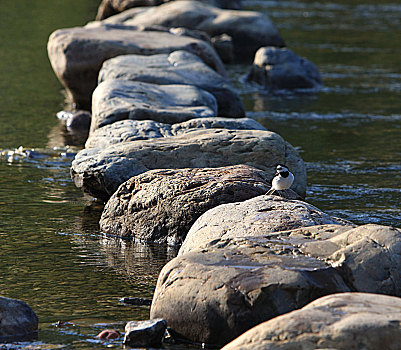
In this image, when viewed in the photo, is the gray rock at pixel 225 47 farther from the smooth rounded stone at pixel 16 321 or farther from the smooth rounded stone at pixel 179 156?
the smooth rounded stone at pixel 16 321

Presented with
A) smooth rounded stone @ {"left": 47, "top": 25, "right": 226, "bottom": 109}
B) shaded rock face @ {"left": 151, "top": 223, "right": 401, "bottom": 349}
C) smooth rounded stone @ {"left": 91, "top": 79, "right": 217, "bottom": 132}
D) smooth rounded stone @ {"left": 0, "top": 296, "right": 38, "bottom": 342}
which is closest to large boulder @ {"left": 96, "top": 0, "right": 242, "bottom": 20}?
smooth rounded stone @ {"left": 47, "top": 25, "right": 226, "bottom": 109}

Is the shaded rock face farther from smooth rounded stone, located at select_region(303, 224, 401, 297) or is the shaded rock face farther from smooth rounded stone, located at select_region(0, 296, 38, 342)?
smooth rounded stone, located at select_region(0, 296, 38, 342)

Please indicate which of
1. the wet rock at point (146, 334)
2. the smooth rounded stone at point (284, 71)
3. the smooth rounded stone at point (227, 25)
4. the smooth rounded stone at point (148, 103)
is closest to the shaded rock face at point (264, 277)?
the wet rock at point (146, 334)

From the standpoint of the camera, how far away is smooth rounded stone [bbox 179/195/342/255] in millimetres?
6730

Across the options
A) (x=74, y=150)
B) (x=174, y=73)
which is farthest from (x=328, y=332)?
(x=174, y=73)

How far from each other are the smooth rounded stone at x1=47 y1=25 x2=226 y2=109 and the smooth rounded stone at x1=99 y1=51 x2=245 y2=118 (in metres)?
0.84

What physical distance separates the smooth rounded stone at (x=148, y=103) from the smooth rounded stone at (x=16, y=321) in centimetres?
526

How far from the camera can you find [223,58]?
2108 centimetres

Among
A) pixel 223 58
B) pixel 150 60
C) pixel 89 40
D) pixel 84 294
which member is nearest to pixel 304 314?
pixel 84 294

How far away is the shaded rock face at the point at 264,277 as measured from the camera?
17.9ft

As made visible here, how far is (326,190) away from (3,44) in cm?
1384

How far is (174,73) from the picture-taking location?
13.1m

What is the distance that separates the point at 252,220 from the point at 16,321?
2199 millimetres

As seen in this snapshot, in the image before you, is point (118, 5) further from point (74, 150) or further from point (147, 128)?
point (147, 128)
